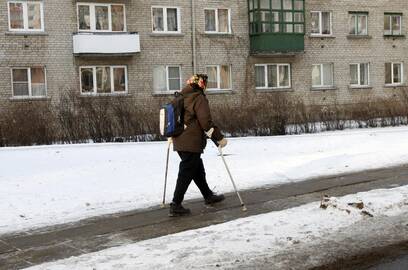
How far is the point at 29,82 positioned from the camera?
25.2 m

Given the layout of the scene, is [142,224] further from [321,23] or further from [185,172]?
[321,23]

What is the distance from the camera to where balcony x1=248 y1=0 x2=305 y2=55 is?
28.8 meters

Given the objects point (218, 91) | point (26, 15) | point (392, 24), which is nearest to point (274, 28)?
point (218, 91)

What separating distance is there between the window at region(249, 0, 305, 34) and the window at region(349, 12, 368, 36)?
3.84 meters

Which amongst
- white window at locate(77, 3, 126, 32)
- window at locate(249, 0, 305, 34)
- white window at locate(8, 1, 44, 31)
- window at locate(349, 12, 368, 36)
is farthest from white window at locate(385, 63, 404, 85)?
white window at locate(8, 1, 44, 31)

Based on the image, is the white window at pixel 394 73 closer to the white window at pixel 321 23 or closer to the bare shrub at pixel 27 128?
the white window at pixel 321 23

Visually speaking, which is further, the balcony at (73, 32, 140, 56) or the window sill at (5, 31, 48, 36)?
the balcony at (73, 32, 140, 56)

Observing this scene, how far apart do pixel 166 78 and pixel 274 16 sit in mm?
6032

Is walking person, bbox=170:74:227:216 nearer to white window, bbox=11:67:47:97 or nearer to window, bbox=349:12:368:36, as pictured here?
white window, bbox=11:67:47:97

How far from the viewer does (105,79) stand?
1041 inches

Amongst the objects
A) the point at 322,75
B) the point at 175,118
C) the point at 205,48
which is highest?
the point at 205,48

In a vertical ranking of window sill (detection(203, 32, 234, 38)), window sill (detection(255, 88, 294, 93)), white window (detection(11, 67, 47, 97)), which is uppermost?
window sill (detection(203, 32, 234, 38))

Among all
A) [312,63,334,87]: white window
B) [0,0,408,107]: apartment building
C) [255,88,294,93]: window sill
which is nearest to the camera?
[0,0,408,107]: apartment building

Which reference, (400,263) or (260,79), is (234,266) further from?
(260,79)
